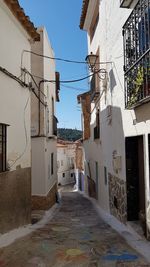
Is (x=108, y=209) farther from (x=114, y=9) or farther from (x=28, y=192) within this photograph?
(x=114, y=9)

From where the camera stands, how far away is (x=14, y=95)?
9.06 m

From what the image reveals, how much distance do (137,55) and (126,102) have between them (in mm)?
1269

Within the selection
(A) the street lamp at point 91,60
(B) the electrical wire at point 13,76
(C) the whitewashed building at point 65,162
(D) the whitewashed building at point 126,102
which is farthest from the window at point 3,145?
(C) the whitewashed building at point 65,162

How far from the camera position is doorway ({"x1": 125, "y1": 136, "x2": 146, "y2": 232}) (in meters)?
8.77

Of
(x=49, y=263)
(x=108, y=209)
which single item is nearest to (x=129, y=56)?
(x=49, y=263)

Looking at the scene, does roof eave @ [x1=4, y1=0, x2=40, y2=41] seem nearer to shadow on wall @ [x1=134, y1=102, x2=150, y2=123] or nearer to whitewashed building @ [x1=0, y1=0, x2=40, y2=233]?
whitewashed building @ [x1=0, y1=0, x2=40, y2=233]

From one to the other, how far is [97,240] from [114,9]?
7506 millimetres

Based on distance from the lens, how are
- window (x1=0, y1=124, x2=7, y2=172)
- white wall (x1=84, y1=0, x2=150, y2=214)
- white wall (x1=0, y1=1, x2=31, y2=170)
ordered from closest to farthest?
white wall (x1=84, y1=0, x2=150, y2=214) < window (x1=0, y1=124, x2=7, y2=172) < white wall (x1=0, y1=1, x2=31, y2=170)

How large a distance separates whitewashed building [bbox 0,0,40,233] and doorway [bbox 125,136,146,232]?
10.9 ft

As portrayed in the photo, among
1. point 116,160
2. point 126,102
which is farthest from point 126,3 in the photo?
point 116,160

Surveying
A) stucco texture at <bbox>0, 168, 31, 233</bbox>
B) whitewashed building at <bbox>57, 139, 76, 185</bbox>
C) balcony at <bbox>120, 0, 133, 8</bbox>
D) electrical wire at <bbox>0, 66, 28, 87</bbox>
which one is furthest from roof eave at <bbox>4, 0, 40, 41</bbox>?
whitewashed building at <bbox>57, 139, 76, 185</bbox>

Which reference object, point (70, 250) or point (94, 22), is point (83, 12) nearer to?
point (94, 22)

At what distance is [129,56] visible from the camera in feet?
25.4

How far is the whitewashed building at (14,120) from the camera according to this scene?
815 cm
